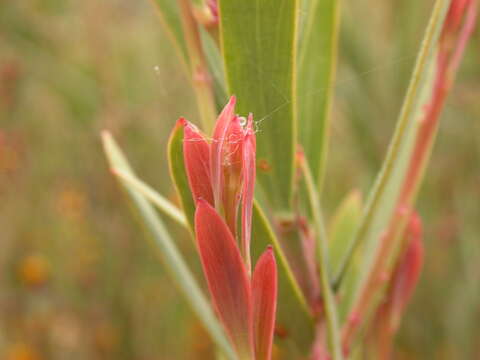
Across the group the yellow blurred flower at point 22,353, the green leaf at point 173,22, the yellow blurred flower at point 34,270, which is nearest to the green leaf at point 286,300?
the green leaf at point 173,22

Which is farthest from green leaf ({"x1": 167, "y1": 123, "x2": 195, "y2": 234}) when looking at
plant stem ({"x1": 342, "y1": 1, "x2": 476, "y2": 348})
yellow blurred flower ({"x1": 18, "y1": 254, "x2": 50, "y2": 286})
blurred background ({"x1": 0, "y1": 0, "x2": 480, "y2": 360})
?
yellow blurred flower ({"x1": 18, "y1": 254, "x2": 50, "y2": 286})

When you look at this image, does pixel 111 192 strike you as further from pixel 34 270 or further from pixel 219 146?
pixel 219 146

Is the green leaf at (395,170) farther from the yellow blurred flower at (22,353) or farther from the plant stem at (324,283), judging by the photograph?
the yellow blurred flower at (22,353)

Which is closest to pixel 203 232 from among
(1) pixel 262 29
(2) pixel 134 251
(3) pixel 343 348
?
(1) pixel 262 29

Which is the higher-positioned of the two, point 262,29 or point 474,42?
point 262,29

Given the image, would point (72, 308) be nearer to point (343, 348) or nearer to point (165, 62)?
point (165, 62)

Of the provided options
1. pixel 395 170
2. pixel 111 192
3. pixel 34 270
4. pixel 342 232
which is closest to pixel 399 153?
pixel 395 170

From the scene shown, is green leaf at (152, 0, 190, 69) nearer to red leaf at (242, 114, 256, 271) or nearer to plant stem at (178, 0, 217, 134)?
plant stem at (178, 0, 217, 134)
